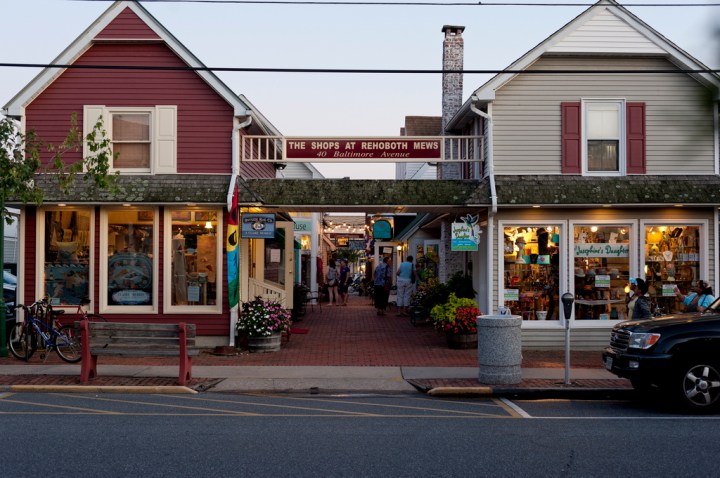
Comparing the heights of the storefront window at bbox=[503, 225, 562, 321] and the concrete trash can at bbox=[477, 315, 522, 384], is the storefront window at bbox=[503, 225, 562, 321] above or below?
above

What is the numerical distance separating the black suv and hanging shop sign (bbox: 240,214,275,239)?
815 centimetres

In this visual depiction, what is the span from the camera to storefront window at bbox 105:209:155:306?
1565cm

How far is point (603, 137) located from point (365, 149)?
5.09 m

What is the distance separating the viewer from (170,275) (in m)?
15.6

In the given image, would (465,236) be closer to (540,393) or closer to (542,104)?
(542,104)

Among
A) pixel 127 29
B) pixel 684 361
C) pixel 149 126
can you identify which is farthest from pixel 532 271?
pixel 127 29

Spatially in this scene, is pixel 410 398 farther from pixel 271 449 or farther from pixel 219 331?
pixel 219 331

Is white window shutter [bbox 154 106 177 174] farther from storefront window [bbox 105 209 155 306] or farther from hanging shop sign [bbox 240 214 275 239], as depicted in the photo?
hanging shop sign [bbox 240 214 275 239]

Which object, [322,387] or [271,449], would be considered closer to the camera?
[271,449]

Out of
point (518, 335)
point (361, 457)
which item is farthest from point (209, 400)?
point (518, 335)

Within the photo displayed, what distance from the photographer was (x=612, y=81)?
15.6m

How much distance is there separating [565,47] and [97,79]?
995 centimetres

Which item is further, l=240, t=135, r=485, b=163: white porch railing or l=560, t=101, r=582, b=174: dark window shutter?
l=240, t=135, r=485, b=163: white porch railing

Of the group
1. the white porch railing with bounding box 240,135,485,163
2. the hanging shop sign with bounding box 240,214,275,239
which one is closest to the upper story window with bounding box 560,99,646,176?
the white porch railing with bounding box 240,135,485,163
